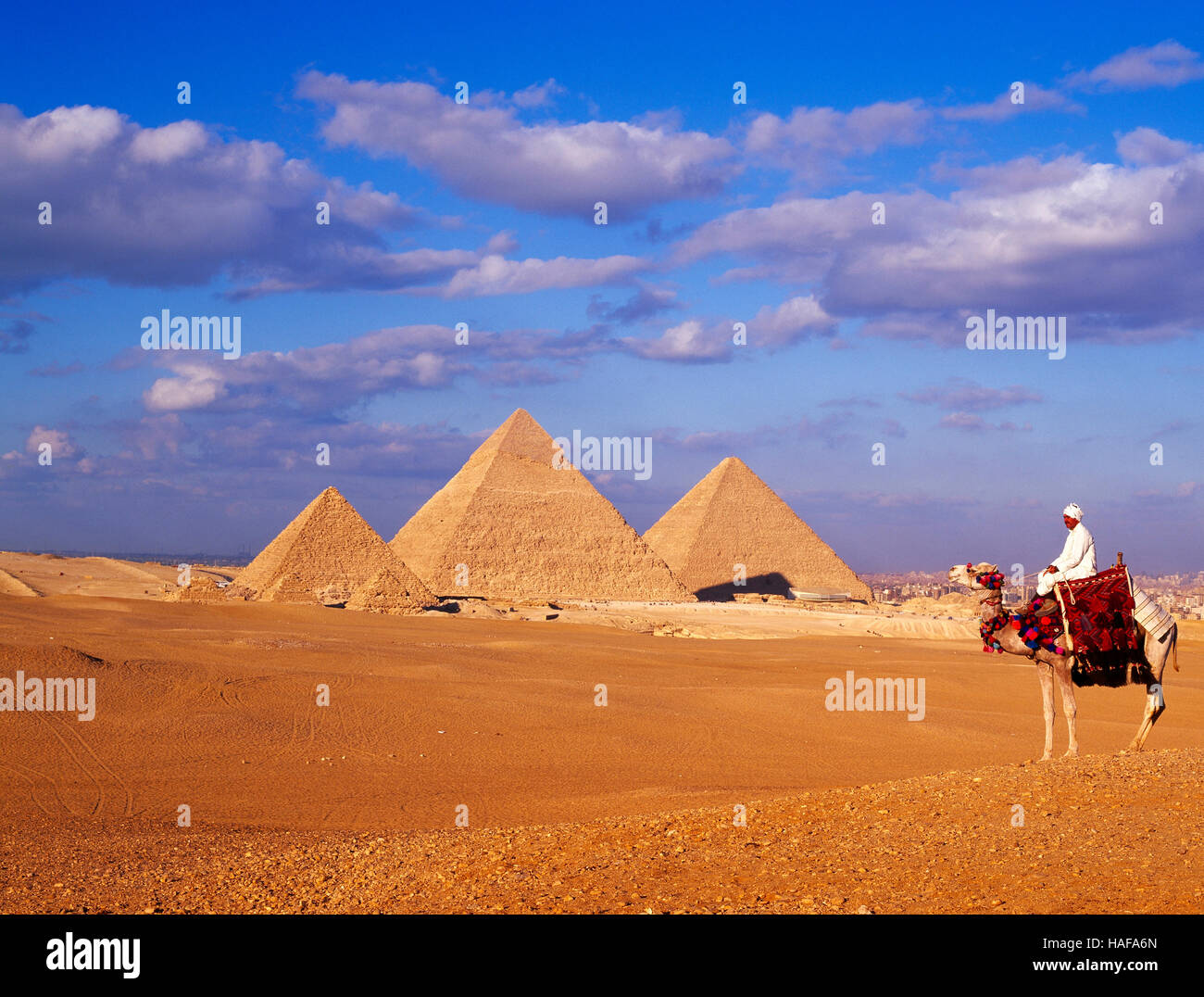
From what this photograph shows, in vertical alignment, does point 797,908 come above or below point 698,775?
above

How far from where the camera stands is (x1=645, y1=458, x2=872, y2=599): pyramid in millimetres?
64375

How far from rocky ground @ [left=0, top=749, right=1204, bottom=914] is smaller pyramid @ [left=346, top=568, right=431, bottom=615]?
24.1m

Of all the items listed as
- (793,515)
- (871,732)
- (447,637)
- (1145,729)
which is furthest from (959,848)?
(793,515)

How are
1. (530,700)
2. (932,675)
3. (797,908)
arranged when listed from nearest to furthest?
(797,908)
(530,700)
(932,675)

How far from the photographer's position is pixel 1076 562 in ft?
24.9

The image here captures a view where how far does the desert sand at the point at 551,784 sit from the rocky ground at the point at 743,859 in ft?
0.08

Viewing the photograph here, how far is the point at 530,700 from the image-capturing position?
1389 centimetres

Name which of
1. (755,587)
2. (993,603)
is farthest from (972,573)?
(755,587)

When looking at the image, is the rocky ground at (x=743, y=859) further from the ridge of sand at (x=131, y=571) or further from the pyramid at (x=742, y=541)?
the pyramid at (x=742, y=541)

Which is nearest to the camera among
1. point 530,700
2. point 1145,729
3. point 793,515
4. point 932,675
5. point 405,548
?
point 1145,729

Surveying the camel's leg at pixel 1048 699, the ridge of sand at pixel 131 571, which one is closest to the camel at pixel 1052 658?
the camel's leg at pixel 1048 699
